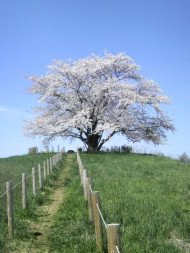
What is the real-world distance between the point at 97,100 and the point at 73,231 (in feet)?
102

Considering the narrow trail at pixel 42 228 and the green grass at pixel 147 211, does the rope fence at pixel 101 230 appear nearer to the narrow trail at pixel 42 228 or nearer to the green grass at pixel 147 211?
the green grass at pixel 147 211

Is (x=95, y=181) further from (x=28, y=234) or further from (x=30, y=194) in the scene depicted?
(x=28, y=234)

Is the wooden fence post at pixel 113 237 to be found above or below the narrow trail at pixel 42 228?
above

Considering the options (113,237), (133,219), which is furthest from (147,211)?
(113,237)

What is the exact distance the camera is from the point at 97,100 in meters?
39.5

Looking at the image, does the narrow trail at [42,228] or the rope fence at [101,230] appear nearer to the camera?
the rope fence at [101,230]

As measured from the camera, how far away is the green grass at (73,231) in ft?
26.0

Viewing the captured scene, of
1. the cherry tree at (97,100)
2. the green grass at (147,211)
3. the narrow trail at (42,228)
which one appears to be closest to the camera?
the green grass at (147,211)

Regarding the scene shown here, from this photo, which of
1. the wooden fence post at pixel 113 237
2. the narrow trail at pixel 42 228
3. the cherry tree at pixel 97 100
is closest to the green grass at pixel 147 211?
the wooden fence post at pixel 113 237

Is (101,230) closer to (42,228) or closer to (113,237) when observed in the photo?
(113,237)

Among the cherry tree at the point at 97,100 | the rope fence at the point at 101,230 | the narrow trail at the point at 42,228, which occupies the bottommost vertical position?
the narrow trail at the point at 42,228

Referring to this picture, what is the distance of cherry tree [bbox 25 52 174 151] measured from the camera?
38.2m

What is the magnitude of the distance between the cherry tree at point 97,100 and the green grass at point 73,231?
1010 inches

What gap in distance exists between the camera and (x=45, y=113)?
40.9 metres
